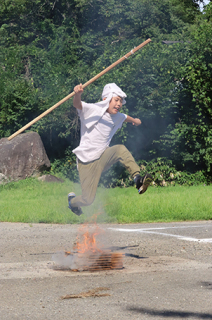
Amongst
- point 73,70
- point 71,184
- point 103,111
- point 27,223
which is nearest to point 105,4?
point 73,70

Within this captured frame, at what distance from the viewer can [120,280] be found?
193 inches

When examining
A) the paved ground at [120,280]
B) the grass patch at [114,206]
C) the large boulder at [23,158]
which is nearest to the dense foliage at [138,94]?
the large boulder at [23,158]

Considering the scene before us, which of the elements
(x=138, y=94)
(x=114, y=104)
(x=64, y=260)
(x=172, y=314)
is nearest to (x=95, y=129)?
(x=114, y=104)

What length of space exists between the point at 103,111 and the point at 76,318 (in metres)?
2.76

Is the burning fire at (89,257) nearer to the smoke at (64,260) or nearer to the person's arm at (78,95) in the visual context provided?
the smoke at (64,260)

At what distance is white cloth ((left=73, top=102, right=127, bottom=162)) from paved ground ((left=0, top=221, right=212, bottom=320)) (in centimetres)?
144

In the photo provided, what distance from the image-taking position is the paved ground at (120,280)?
387cm

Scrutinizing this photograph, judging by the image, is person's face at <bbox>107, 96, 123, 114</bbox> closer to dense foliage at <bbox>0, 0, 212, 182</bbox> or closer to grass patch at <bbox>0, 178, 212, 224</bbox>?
Answer: grass patch at <bbox>0, 178, 212, 224</bbox>

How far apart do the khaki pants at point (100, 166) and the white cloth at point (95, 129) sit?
8cm

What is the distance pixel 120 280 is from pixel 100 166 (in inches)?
60.0

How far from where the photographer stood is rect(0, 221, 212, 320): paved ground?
387 cm

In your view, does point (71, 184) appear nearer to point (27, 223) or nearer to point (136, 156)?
point (136, 156)

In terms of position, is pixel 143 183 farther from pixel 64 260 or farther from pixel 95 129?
pixel 64 260

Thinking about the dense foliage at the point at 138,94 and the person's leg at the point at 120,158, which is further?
the dense foliage at the point at 138,94
